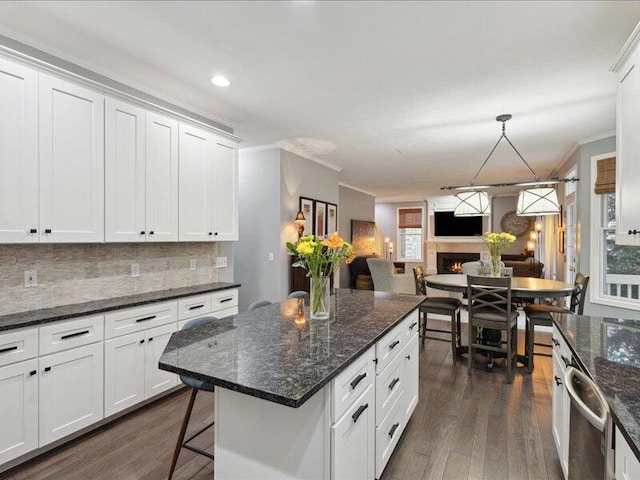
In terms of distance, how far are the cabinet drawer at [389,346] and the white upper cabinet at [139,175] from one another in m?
2.15

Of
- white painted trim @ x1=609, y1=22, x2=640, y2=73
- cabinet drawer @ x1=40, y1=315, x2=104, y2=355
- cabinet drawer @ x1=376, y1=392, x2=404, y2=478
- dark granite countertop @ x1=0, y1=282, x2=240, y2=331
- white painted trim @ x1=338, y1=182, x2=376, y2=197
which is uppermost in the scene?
white painted trim @ x1=338, y1=182, x2=376, y2=197

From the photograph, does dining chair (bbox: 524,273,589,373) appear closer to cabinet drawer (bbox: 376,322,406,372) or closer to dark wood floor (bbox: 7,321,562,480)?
dark wood floor (bbox: 7,321,562,480)

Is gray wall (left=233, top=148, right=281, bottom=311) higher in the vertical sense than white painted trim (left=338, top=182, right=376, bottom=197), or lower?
lower

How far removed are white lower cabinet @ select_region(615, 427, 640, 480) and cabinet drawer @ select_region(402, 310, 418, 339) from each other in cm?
129

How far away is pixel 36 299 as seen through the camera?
94.2 inches

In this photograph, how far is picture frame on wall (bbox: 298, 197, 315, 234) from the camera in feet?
16.9

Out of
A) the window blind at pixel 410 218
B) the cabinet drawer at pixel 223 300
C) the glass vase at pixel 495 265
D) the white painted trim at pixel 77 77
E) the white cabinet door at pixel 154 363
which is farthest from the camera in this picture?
the window blind at pixel 410 218

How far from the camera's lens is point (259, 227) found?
481 centimetres

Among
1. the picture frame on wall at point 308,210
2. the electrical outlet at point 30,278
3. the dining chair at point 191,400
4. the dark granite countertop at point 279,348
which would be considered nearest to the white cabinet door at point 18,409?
the electrical outlet at point 30,278

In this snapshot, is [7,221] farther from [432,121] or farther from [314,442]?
[432,121]

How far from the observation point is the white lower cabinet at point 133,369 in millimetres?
2504

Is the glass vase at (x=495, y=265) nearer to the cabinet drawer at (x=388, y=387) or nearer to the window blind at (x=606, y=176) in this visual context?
the window blind at (x=606, y=176)

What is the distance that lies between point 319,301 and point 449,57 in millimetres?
2001

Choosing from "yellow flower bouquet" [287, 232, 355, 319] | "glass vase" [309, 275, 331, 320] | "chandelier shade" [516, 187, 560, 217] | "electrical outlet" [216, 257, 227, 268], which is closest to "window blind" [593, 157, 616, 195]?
"chandelier shade" [516, 187, 560, 217]
